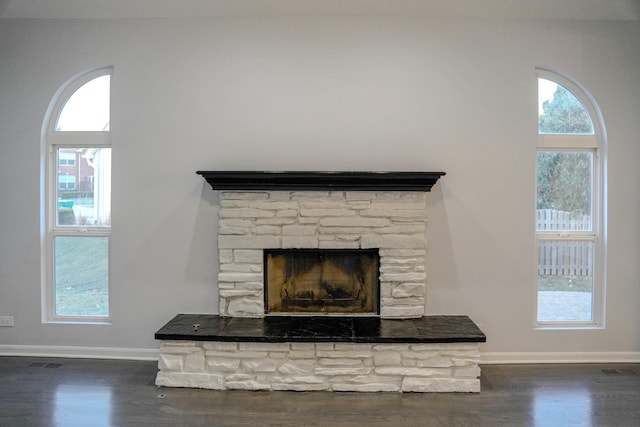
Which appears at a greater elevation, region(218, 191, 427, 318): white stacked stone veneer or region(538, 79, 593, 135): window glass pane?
region(538, 79, 593, 135): window glass pane

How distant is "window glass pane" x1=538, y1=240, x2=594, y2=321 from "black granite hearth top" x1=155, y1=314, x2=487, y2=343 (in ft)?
2.75

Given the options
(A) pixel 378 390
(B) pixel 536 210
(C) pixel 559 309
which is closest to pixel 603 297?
(C) pixel 559 309

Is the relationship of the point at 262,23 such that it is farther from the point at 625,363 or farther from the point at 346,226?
the point at 625,363

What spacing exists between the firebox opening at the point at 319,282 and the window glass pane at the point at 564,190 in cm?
162

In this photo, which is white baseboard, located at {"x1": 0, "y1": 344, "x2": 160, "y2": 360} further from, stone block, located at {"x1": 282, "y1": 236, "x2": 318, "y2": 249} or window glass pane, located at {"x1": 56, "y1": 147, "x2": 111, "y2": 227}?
stone block, located at {"x1": 282, "y1": 236, "x2": 318, "y2": 249}

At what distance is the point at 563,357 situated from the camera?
3.65 m

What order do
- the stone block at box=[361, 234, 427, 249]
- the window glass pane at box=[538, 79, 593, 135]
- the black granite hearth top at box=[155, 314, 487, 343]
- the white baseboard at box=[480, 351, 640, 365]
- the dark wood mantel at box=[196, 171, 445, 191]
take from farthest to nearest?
1. the window glass pane at box=[538, 79, 593, 135]
2. the white baseboard at box=[480, 351, 640, 365]
3. the stone block at box=[361, 234, 427, 249]
4. the dark wood mantel at box=[196, 171, 445, 191]
5. the black granite hearth top at box=[155, 314, 487, 343]

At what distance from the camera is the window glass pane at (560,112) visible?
12.3 ft

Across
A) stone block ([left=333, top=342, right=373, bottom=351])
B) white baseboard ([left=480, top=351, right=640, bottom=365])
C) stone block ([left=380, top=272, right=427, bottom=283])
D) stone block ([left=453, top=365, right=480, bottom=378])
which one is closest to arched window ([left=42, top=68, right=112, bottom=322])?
stone block ([left=333, top=342, right=373, bottom=351])

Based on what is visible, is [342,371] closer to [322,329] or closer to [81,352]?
[322,329]

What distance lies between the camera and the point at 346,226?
3533mm

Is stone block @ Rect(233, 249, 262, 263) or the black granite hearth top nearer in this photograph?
the black granite hearth top

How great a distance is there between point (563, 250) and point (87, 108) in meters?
4.47

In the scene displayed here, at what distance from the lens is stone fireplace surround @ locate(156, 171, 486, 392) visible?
312 cm
